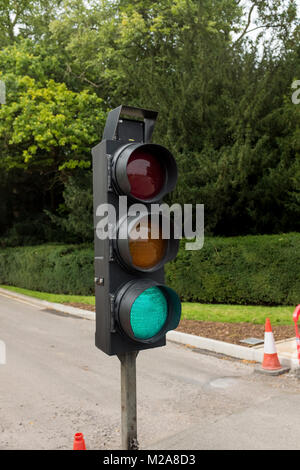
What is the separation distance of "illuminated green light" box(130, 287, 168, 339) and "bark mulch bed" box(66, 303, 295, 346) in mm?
5955

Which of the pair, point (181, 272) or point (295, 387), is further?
point (181, 272)

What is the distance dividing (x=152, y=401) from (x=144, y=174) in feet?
12.9

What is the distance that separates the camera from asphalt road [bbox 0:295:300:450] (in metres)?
4.92

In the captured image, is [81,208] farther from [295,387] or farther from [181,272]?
[295,387]

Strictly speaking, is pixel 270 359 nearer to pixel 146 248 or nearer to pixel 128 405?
pixel 128 405

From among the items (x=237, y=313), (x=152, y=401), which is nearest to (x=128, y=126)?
(x=152, y=401)

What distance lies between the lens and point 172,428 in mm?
5180

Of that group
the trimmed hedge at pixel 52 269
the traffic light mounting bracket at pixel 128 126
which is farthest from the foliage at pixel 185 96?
the traffic light mounting bracket at pixel 128 126

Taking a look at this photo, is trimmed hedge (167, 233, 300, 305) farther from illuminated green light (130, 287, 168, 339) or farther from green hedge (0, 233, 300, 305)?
illuminated green light (130, 287, 168, 339)

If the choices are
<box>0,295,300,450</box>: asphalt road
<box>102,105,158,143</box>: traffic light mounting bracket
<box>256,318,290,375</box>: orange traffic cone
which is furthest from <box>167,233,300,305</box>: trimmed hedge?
<box>102,105,158,143</box>: traffic light mounting bracket

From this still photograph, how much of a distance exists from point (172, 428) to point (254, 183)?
11.4 meters

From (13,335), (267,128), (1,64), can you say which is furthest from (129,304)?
(1,64)

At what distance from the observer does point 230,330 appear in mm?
9938

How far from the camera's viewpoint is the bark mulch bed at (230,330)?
924cm
